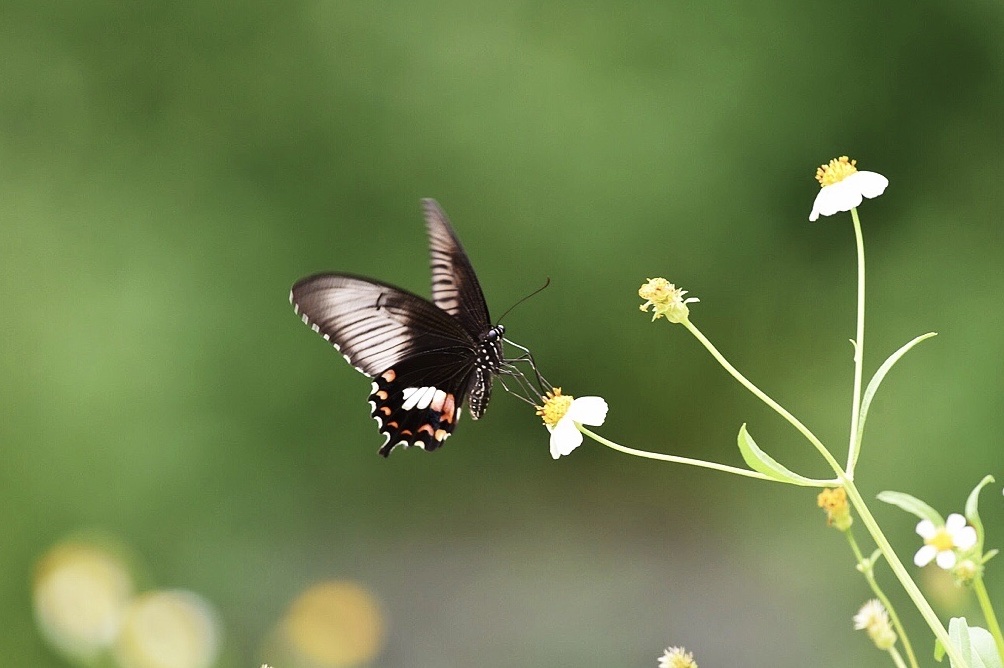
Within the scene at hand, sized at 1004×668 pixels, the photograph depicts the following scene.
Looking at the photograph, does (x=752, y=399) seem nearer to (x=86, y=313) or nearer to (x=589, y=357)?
(x=589, y=357)

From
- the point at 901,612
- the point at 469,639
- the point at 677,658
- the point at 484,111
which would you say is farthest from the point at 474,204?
the point at 677,658

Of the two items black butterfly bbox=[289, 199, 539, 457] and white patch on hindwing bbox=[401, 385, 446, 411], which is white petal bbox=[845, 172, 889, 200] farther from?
white patch on hindwing bbox=[401, 385, 446, 411]

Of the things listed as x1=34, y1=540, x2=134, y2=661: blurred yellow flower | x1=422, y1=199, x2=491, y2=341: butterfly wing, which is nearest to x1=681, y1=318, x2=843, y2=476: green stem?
x1=422, y1=199, x2=491, y2=341: butterfly wing

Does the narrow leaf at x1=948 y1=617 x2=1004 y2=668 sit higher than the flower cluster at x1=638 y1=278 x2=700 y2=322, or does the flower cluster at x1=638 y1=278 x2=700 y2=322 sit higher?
the flower cluster at x1=638 y1=278 x2=700 y2=322

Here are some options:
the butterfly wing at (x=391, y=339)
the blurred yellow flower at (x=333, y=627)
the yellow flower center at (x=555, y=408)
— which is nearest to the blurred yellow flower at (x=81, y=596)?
the blurred yellow flower at (x=333, y=627)

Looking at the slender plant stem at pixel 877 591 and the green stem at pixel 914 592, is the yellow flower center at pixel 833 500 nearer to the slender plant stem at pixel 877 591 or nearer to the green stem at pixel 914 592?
the slender plant stem at pixel 877 591

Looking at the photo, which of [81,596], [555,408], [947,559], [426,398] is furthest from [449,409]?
[81,596]

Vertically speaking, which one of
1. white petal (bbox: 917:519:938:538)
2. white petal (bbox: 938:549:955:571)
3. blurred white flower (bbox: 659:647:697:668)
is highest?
white petal (bbox: 917:519:938:538)
